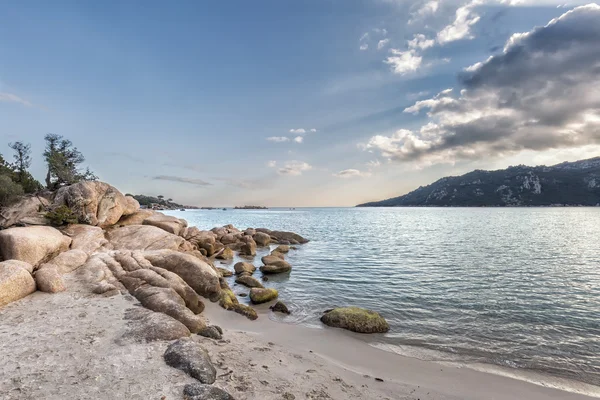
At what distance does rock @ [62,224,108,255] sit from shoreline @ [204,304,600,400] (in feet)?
44.6

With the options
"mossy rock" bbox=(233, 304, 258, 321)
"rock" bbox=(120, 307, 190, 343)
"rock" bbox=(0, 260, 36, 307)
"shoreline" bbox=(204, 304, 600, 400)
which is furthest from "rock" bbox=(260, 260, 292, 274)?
"rock" bbox=(0, 260, 36, 307)

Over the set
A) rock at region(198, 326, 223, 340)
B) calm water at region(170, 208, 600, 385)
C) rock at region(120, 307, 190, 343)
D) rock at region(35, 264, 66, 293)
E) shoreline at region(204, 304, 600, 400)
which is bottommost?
calm water at region(170, 208, 600, 385)

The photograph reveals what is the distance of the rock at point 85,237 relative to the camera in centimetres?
1961

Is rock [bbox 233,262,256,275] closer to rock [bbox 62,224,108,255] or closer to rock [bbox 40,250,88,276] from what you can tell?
rock [bbox 62,224,108,255]

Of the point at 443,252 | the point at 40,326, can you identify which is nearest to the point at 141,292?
the point at 40,326

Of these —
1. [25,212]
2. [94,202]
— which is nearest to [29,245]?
[94,202]

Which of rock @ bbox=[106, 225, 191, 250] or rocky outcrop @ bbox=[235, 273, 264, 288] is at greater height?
rock @ bbox=[106, 225, 191, 250]

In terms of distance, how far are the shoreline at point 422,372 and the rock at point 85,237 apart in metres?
13.6

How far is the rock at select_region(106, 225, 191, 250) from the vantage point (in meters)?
21.9

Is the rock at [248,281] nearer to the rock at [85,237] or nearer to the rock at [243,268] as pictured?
the rock at [243,268]

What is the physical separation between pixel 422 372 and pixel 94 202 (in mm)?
27757

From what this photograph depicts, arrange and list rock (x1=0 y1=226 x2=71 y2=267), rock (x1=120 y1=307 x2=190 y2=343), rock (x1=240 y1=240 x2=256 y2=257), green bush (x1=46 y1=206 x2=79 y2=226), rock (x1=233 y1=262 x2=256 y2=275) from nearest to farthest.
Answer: rock (x1=120 y1=307 x2=190 y2=343)
rock (x1=0 y1=226 x2=71 y2=267)
green bush (x1=46 y1=206 x2=79 y2=226)
rock (x1=233 y1=262 x2=256 y2=275)
rock (x1=240 y1=240 x2=256 y2=257)

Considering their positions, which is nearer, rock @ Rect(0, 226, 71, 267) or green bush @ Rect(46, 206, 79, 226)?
rock @ Rect(0, 226, 71, 267)

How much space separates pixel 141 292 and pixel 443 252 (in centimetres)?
3311
